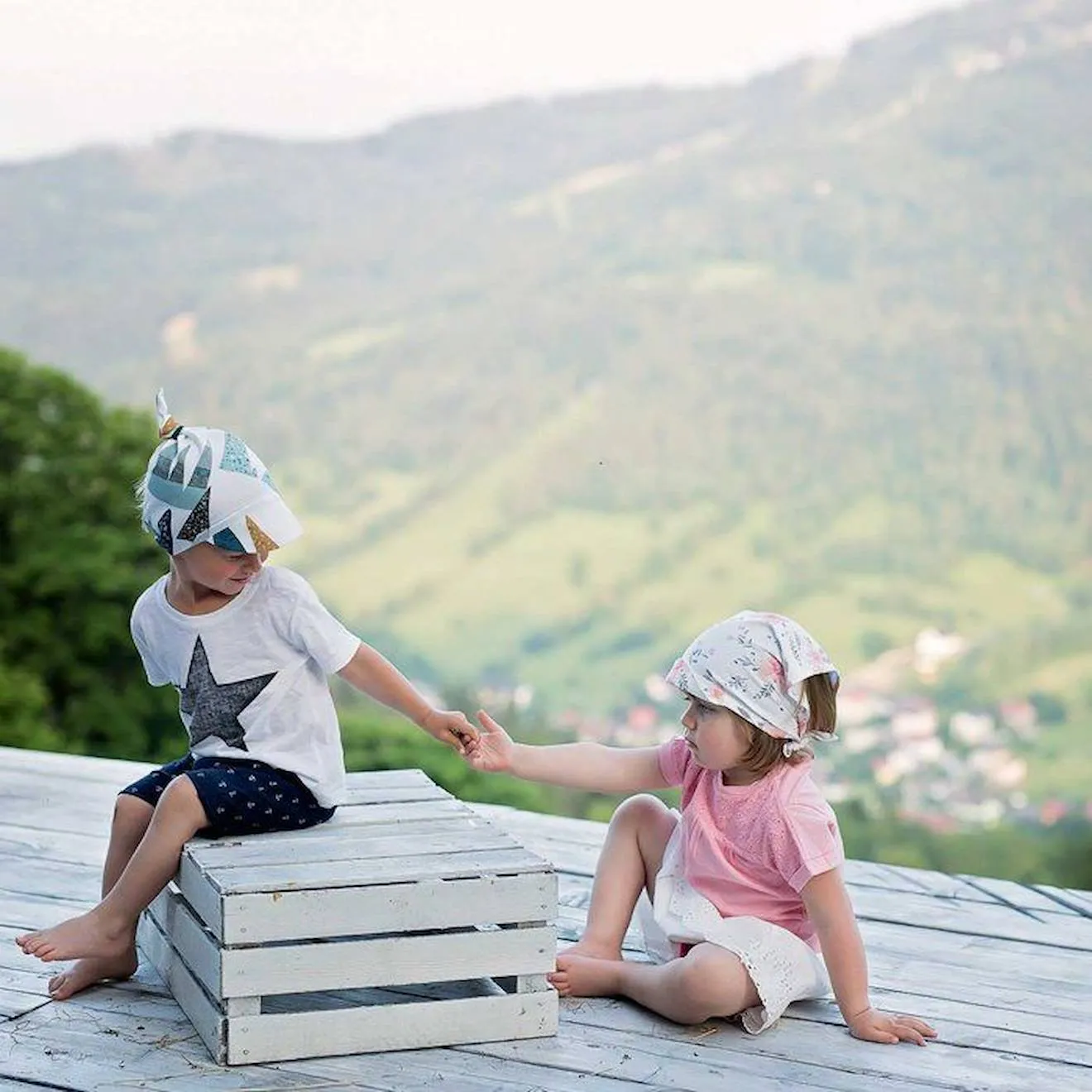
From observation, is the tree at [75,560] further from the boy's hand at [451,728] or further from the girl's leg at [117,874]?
the boy's hand at [451,728]

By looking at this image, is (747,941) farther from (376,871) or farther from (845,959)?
(376,871)

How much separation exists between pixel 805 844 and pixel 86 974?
1.06 meters

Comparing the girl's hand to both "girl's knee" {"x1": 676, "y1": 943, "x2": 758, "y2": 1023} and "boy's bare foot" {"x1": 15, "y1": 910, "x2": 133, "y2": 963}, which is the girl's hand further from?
"boy's bare foot" {"x1": 15, "y1": 910, "x2": 133, "y2": 963}

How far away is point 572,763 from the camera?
100 inches

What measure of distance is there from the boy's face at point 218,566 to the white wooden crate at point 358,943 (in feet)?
1.23

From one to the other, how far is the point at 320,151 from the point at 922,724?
434cm

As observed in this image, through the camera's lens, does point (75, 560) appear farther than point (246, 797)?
Yes

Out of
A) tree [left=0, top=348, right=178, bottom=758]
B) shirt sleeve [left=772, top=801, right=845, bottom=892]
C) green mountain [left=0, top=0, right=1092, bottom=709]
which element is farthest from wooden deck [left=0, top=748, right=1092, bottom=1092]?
green mountain [left=0, top=0, right=1092, bottom=709]

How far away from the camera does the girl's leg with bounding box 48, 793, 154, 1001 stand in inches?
95.7

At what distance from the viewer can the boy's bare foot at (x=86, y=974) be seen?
241 centimetres

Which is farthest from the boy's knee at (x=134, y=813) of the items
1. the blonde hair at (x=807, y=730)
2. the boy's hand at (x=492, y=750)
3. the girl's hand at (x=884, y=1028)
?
the girl's hand at (x=884, y=1028)

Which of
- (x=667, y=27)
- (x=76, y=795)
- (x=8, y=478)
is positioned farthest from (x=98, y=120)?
(x=76, y=795)

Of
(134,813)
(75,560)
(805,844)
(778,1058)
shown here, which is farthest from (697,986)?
(75,560)

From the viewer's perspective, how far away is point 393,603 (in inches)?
317
